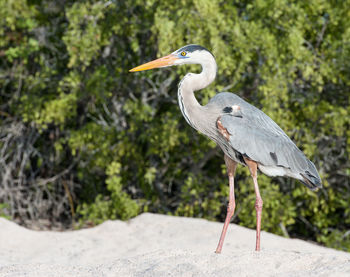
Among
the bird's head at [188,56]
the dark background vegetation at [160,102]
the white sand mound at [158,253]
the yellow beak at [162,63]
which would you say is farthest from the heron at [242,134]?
the dark background vegetation at [160,102]

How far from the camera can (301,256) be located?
3.72m

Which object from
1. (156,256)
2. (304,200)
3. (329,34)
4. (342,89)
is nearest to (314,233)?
(304,200)

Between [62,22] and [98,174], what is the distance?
239 centimetres

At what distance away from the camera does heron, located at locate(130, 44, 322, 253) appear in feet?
14.1

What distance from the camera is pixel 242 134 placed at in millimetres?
4273

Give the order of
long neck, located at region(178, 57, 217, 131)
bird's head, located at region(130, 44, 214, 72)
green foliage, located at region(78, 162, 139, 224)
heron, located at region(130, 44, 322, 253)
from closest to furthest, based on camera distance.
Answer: heron, located at region(130, 44, 322, 253) → long neck, located at region(178, 57, 217, 131) → bird's head, located at region(130, 44, 214, 72) → green foliage, located at region(78, 162, 139, 224)

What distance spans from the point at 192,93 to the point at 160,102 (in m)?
3.50

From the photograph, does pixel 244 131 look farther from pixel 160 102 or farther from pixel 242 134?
pixel 160 102

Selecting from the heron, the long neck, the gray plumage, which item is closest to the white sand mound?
the heron

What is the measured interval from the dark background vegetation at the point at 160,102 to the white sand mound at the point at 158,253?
1.06 metres

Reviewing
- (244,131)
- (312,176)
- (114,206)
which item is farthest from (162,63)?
(114,206)

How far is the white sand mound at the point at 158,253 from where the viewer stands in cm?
359

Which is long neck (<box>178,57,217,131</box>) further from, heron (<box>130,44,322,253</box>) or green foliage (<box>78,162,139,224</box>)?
green foliage (<box>78,162,139,224</box>)

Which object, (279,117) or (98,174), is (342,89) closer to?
(279,117)
